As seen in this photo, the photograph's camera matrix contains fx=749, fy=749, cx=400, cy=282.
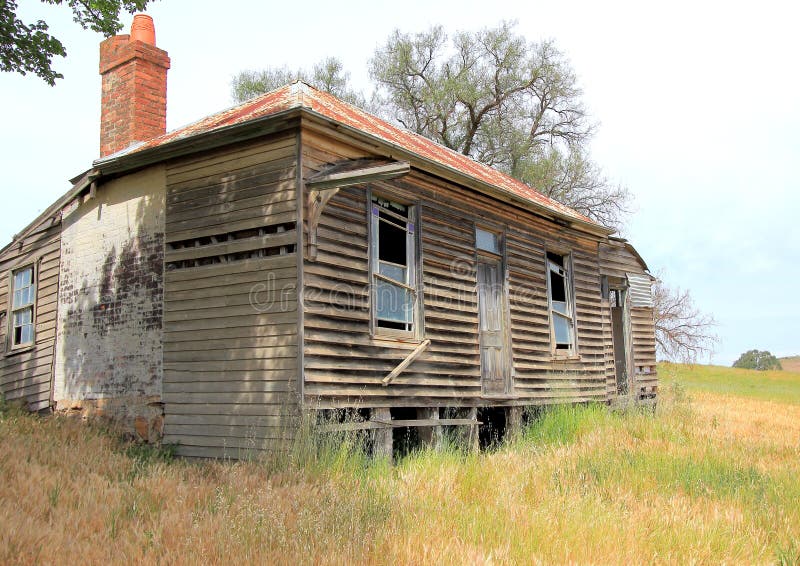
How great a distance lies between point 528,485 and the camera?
7977mm

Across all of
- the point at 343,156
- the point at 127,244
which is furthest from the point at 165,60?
the point at 343,156

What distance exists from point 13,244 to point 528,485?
35.0 ft

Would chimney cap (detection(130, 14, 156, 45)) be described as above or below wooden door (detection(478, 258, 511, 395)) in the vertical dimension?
above

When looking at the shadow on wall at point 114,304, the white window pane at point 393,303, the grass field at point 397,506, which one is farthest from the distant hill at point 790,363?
the shadow on wall at point 114,304

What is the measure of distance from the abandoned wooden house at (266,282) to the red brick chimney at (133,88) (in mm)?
37

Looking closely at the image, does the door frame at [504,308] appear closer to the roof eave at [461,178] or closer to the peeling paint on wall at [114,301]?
the roof eave at [461,178]

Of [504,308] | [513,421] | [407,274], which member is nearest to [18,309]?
[407,274]

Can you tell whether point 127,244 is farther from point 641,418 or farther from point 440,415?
point 641,418

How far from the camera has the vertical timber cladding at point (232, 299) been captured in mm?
8836

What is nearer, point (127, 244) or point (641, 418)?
point (127, 244)

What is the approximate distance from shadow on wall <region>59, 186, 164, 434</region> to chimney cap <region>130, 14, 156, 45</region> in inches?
132

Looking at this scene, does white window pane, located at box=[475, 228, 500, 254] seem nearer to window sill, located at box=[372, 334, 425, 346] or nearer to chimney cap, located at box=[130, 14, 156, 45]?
window sill, located at box=[372, 334, 425, 346]

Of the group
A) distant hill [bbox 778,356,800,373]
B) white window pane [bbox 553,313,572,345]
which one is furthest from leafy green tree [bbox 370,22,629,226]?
distant hill [bbox 778,356,800,373]

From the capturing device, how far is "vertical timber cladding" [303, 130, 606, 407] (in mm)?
9117
